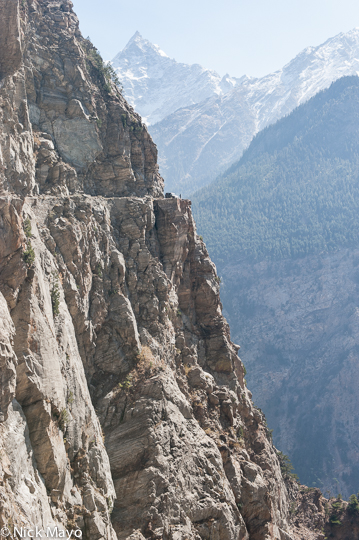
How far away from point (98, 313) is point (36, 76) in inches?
911

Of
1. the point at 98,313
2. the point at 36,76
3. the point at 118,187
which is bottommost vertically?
the point at 98,313

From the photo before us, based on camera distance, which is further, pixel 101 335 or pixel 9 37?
pixel 9 37

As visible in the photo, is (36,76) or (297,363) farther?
(297,363)

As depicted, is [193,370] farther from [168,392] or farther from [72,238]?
[72,238]

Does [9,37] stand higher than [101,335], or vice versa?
[9,37]

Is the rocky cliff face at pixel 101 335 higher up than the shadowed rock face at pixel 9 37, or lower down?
lower down

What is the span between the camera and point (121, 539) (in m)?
27.7

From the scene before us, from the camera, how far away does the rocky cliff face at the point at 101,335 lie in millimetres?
22844

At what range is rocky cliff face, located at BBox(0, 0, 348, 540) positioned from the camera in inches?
899

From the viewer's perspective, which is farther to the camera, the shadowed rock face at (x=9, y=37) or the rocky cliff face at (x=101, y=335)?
the shadowed rock face at (x=9, y=37)

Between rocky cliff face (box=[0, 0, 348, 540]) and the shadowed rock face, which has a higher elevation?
the shadowed rock face

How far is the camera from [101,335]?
34625 mm

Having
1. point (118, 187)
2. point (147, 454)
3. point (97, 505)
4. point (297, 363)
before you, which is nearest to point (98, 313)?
point (147, 454)

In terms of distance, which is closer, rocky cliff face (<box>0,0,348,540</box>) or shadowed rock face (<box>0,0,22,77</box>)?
rocky cliff face (<box>0,0,348,540</box>)
